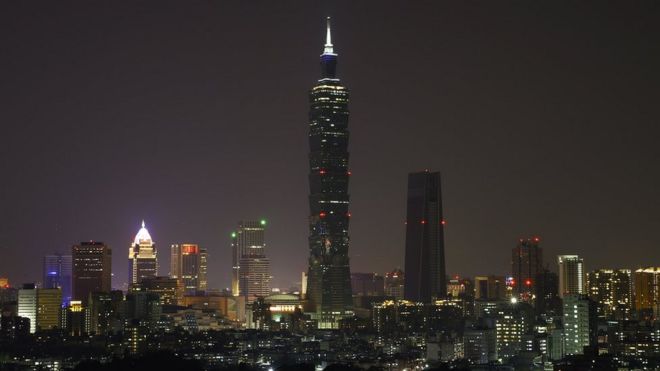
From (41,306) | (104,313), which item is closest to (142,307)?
(104,313)

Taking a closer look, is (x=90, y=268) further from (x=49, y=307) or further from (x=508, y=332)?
(x=508, y=332)

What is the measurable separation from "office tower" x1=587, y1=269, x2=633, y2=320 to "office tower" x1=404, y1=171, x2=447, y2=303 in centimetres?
3003

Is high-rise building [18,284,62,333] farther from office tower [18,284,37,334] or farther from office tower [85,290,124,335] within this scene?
office tower [85,290,124,335]

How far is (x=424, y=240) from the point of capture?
149m

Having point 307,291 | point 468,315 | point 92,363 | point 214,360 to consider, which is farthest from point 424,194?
point 92,363

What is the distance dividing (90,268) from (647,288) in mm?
47122

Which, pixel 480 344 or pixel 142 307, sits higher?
pixel 142 307

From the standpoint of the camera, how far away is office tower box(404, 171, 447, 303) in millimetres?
147375

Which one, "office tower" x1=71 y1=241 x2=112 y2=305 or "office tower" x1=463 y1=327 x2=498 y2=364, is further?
"office tower" x1=71 y1=241 x2=112 y2=305

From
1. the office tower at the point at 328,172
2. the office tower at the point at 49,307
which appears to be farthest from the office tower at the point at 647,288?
the office tower at the point at 49,307

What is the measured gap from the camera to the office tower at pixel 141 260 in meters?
155

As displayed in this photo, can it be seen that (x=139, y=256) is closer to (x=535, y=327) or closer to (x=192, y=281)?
(x=192, y=281)

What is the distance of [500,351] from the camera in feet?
306

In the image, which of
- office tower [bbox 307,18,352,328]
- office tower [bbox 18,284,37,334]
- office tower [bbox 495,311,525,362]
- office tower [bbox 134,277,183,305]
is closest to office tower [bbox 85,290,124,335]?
office tower [bbox 18,284,37,334]
